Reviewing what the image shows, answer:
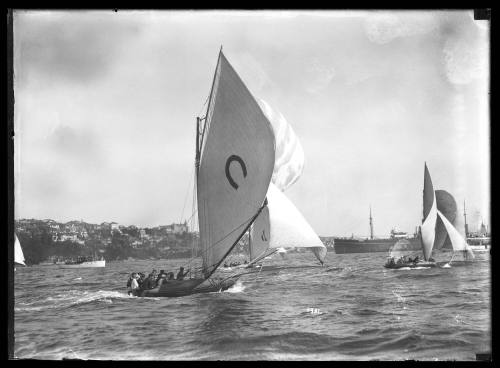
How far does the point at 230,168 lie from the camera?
7820 mm

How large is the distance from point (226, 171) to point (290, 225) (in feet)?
4.55

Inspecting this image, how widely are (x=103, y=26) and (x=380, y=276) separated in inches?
224

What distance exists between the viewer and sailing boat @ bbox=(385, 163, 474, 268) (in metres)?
6.46

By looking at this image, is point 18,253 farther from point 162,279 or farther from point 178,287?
point 178,287

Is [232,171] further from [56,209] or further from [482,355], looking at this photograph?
[482,355]

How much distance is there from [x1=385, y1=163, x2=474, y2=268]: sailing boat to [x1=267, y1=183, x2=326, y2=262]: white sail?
4.37 feet

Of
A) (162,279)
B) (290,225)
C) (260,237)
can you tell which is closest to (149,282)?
(162,279)

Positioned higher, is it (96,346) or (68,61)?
→ (68,61)

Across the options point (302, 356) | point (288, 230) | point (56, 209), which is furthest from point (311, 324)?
point (56, 209)

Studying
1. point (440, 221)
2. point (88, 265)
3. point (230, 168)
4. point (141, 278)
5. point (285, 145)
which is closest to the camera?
point (440, 221)

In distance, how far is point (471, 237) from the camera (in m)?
6.55

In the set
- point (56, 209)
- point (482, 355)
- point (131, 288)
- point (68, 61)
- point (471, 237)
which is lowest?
point (482, 355)

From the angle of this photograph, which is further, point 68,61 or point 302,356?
point 68,61

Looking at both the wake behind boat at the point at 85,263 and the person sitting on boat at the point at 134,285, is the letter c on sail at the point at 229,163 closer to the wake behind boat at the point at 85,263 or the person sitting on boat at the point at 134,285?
the person sitting on boat at the point at 134,285
